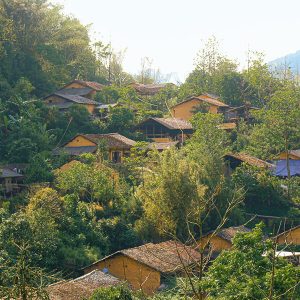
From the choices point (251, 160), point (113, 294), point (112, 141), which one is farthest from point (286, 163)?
point (113, 294)

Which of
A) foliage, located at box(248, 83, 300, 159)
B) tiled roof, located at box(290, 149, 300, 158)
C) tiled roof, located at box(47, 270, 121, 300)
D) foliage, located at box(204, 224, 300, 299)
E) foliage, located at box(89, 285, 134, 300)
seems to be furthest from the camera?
tiled roof, located at box(290, 149, 300, 158)

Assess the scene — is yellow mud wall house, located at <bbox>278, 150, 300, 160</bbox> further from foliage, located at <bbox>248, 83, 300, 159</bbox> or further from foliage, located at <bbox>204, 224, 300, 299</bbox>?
foliage, located at <bbox>204, 224, 300, 299</bbox>

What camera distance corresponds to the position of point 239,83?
132 ft

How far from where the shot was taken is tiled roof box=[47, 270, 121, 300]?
42.4 ft

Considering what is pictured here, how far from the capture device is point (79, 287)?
13.7 metres

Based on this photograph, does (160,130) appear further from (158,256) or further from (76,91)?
(158,256)

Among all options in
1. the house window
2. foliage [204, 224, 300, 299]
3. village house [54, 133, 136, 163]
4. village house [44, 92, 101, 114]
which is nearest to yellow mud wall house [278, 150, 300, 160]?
village house [54, 133, 136, 163]

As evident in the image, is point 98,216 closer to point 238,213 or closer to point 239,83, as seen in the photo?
point 238,213

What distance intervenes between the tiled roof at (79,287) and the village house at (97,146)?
38.8 feet

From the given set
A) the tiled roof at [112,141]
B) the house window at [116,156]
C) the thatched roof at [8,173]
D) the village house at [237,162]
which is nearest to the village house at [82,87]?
the tiled roof at [112,141]

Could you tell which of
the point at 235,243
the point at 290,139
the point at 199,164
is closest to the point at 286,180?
the point at 290,139

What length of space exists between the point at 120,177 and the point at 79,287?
10.4m

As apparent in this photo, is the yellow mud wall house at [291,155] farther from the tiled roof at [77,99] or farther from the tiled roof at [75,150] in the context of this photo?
the tiled roof at [77,99]

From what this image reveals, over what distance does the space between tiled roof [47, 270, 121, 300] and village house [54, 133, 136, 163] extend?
11834 mm
